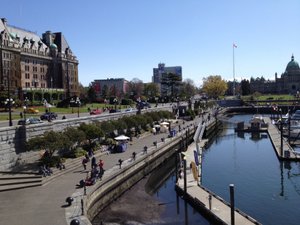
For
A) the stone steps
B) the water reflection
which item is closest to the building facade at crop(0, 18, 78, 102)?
the water reflection

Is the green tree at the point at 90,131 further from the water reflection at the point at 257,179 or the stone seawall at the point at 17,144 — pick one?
the water reflection at the point at 257,179

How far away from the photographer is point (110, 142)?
5359cm

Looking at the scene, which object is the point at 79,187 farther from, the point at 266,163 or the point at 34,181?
the point at 266,163

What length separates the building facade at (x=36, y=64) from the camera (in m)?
113

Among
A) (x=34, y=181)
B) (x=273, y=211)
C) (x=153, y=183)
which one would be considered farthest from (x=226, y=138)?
(x=34, y=181)

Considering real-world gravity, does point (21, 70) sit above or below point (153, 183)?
above

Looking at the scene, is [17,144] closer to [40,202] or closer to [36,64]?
[40,202]

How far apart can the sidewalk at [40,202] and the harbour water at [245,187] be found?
4.22m

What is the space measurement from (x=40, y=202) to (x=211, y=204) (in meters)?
12.6

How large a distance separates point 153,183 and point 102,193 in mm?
11508

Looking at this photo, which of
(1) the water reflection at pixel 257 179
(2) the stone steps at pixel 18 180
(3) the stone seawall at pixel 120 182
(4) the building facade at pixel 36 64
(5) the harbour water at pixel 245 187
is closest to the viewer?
(3) the stone seawall at pixel 120 182

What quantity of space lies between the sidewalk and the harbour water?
13.9 ft

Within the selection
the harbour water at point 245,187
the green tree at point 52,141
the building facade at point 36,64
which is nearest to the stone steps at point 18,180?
the green tree at point 52,141

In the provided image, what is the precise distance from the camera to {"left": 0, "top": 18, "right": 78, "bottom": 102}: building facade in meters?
113
